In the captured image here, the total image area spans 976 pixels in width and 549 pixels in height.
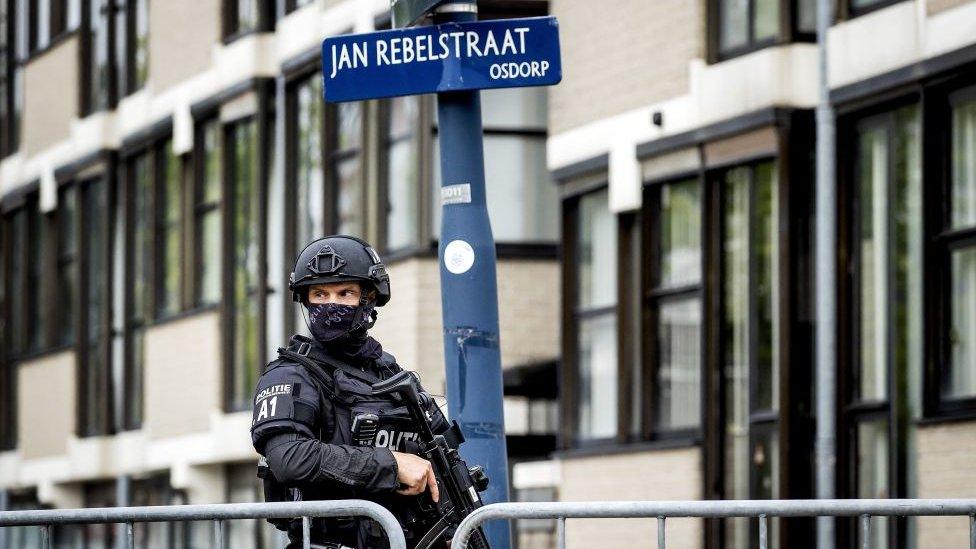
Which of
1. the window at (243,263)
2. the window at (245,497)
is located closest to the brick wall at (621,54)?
the window at (243,263)


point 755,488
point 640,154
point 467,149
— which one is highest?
point 640,154

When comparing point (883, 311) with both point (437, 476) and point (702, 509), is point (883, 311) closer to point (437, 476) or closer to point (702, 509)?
point (437, 476)

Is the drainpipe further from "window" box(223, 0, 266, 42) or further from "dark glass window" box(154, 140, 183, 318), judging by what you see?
"dark glass window" box(154, 140, 183, 318)

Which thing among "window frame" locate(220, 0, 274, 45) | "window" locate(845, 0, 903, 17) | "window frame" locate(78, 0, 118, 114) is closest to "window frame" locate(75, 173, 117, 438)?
"window frame" locate(78, 0, 118, 114)

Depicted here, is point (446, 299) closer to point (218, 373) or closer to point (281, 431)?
point (281, 431)

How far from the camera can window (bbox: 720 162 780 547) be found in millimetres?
16188

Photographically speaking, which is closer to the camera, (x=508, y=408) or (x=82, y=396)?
(x=508, y=408)

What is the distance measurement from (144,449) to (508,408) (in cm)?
679

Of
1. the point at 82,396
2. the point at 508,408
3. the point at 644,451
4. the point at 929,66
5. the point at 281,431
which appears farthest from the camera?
the point at 82,396

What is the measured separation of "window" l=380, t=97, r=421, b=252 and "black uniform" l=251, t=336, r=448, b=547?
12.4 meters

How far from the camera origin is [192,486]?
2456cm

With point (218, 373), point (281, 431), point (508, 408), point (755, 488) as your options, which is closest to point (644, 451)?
point (755, 488)

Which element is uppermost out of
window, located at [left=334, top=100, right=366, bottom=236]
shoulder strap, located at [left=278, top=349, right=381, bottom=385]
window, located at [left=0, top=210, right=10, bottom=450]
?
window, located at [left=334, top=100, right=366, bottom=236]

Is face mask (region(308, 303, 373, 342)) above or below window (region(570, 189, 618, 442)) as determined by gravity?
below
